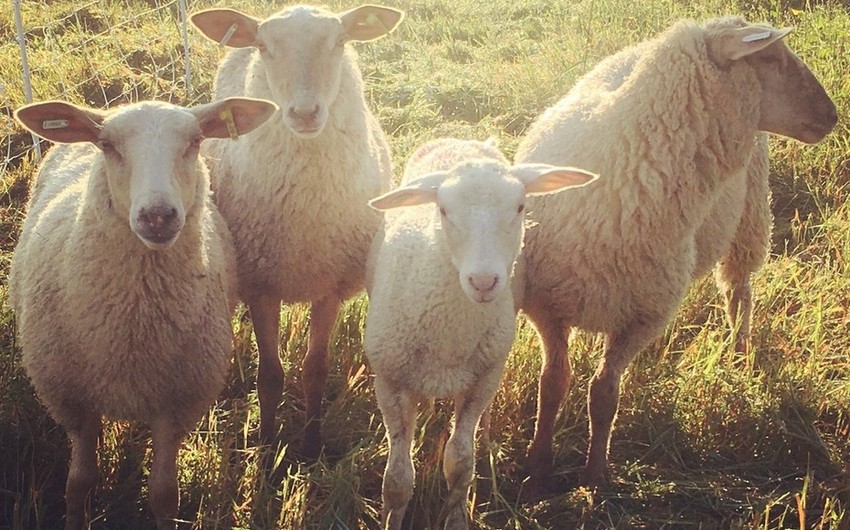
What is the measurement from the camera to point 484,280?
2.57 m

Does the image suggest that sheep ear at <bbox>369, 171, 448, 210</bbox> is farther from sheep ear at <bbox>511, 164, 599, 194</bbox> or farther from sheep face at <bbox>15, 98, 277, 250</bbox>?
sheep face at <bbox>15, 98, 277, 250</bbox>

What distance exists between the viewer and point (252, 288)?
11.7ft

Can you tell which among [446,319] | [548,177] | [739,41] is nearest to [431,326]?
[446,319]

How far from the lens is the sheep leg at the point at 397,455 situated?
9.69 feet

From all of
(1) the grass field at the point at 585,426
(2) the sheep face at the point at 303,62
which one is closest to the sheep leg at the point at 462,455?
(1) the grass field at the point at 585,426

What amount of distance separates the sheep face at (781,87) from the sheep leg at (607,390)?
0.89 m

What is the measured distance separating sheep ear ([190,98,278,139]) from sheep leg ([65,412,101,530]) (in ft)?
3.41

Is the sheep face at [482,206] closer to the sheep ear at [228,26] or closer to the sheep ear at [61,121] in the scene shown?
the sheep ear at [61,121]

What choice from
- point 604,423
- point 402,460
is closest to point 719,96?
point 604,423

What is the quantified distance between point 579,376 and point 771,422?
2.71 ft

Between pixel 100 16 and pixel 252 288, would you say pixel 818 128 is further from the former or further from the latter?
pixel 100 16

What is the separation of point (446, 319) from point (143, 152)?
3.60 ft

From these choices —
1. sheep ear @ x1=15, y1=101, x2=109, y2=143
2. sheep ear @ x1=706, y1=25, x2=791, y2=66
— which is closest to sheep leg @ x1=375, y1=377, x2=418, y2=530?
sheep ear @ x1=15, y1=101, x2=109, y2=143

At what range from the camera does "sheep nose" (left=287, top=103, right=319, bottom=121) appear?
3188mm
